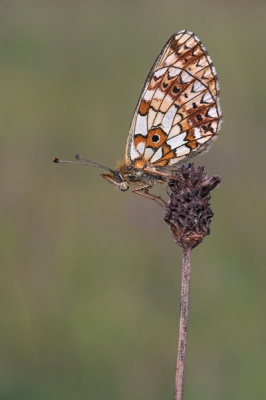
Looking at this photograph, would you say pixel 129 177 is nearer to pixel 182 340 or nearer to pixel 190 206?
pixel 190 206

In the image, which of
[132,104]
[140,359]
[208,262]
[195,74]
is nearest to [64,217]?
[208,262]

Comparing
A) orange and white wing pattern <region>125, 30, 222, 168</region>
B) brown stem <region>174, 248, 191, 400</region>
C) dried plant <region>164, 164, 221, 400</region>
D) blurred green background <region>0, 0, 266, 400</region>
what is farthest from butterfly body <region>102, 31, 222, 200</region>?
blurred green background <region>0, 0, 266, 400</region>

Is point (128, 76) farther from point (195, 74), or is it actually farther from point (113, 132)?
point (195, 74)

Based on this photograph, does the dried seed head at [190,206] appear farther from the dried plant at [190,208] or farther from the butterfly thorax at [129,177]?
the butterfly thorax at [129,177]

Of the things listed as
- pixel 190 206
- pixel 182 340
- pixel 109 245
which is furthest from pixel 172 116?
pixel 109 245

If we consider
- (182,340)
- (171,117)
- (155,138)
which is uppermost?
(171,117)

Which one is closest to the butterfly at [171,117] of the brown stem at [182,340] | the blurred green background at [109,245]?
the brown stem at [182,340]
